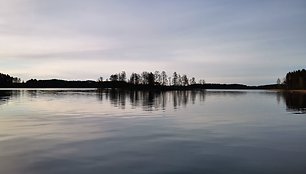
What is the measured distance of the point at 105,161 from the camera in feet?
42.5

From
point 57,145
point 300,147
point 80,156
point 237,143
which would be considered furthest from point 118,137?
point 300,147

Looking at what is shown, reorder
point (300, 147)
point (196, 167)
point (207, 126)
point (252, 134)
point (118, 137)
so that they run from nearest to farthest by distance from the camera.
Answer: point (196, 167) → point (300, 147) → point (118, 137) → point (252, 134) → point (207, 126)

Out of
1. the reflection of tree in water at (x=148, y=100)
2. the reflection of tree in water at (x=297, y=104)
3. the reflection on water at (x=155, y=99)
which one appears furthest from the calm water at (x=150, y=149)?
the reflection of tree in water at (x=297, y=104)

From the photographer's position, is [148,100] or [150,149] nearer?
[150,149]

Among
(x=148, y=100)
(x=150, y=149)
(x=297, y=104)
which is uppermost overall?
(x=148, y=100)

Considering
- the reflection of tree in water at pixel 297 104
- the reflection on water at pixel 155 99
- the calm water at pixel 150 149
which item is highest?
the reflection on water at pixel 155 99

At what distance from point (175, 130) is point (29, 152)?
33.3 ft

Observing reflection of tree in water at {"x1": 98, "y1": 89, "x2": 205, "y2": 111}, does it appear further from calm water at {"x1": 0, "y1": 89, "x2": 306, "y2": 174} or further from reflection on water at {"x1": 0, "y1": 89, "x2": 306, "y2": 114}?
calm water at {"x1": 0, "y1": 89, "x2": 306, "y2": 174}

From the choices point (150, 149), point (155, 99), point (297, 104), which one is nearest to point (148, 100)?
point (155, 99)

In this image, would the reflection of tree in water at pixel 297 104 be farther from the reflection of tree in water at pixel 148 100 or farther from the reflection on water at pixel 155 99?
the reflection of tree in water at pixel 148 100

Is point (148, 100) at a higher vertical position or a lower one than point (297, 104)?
higher

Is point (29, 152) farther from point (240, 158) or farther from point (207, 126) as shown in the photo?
point (207, 126)

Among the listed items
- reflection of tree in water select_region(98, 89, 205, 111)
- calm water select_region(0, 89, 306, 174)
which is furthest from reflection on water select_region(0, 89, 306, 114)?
calm water select_region(0, 89, 306, 174)

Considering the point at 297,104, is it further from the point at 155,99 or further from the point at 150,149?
the point at 150,149
